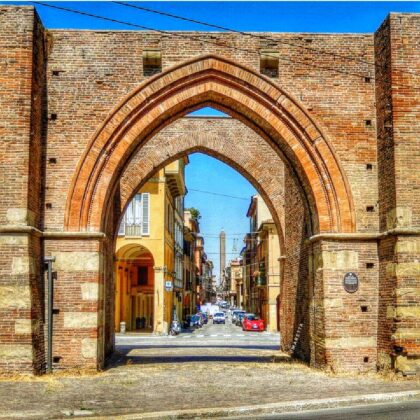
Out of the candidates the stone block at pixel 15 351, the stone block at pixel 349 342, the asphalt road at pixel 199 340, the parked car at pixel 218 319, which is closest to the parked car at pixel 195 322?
the parked car at pixel 218 319

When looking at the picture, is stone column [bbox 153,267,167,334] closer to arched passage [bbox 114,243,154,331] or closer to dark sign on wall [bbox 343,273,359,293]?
arched passage [bbox 114,243,154,331]

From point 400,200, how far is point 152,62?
623 cm

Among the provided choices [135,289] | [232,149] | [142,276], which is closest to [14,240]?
[232,149]

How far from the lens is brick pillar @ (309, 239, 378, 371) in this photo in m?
14.4

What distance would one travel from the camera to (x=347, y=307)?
14547mm

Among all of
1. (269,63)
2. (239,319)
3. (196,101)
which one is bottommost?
(239,319)

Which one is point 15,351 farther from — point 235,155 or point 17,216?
point 235,155

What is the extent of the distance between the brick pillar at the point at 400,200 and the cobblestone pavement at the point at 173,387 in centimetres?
99

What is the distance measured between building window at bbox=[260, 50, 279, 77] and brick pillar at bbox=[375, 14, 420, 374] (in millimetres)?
2359

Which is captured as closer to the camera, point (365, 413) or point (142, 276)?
point (365, 413)

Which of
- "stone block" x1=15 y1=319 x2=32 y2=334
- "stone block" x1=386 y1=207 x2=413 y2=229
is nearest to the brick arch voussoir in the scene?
"stone block" x1=386 y1=207 x2=413 y2=229

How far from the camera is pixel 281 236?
22.3 m

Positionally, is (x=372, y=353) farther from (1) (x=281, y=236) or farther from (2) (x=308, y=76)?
(1) (x=281, y=236)

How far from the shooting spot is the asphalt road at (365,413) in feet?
30.4
